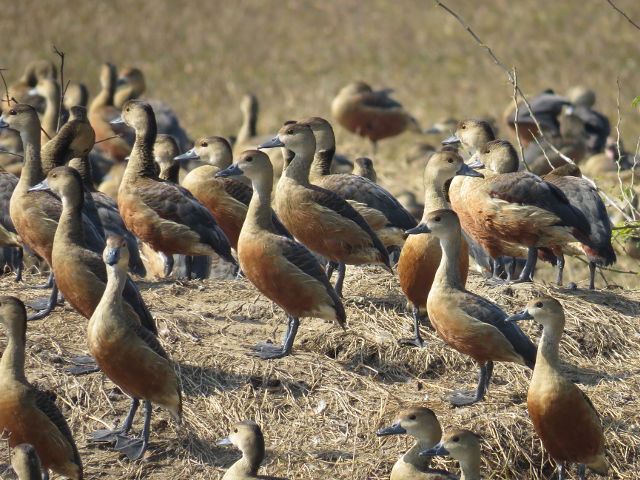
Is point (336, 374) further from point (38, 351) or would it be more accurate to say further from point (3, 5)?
point (3, 5)

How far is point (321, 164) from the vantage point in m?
9.70

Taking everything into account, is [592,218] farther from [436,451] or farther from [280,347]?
[436,451]

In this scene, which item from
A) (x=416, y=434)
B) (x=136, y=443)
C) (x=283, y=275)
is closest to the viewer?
(x=416, y=434)

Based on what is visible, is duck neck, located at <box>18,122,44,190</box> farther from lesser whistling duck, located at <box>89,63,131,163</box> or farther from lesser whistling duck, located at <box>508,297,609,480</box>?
lesser whistling duck, located at <box>89,63,131,163</box>

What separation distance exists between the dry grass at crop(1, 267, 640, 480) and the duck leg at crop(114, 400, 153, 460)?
0.07m

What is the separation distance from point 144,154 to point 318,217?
6.13 ft

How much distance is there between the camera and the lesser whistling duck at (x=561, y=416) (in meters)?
6.43

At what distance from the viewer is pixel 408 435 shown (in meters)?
6.76

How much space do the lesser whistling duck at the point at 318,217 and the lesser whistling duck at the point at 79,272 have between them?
1619 mm

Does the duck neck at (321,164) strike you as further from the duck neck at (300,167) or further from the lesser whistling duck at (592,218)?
the lesser whistling duck at (592,218)

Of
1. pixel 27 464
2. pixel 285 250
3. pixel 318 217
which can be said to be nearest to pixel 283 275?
pixel 285 250

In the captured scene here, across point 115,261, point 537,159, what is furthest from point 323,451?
point 537,159

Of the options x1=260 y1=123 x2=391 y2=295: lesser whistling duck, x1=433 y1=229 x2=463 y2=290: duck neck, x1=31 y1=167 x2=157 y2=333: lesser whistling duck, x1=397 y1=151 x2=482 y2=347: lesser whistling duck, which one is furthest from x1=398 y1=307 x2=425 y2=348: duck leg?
x1=31 y1=167 x2=157 y2=333: lesser whistling duck

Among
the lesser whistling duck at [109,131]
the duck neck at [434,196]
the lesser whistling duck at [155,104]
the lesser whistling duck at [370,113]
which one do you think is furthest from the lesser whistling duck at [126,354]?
the lesser whistling duck at [370,113]
